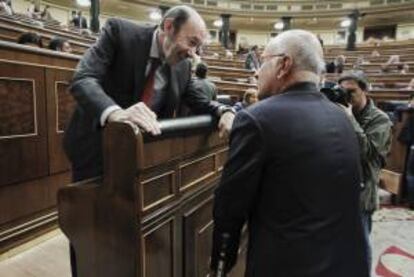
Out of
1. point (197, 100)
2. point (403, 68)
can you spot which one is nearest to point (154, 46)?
point (197, 100)

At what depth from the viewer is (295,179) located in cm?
94

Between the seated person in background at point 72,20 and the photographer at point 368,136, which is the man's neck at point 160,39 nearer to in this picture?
the photographer at point 368,136

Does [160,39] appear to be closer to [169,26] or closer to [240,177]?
[169,26]

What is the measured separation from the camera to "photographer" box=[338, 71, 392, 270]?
2.11m

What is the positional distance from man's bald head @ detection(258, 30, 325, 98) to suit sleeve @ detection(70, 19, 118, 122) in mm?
481

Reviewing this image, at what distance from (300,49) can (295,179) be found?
0.35 metres

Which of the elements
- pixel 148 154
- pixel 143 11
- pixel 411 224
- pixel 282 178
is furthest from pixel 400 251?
pixel 143 11

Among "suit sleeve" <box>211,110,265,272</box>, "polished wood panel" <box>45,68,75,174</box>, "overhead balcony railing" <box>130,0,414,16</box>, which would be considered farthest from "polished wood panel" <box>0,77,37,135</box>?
"overhead balcony railing" <box>130,0,414,16</box>

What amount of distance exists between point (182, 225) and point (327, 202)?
1.74 ft

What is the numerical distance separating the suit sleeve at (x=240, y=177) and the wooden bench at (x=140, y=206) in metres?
0.20

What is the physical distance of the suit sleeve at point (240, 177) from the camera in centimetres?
93

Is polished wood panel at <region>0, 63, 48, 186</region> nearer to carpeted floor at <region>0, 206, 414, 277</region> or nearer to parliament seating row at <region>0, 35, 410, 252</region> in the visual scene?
parliament seating row at <region>0, 35, 410, 252</region>

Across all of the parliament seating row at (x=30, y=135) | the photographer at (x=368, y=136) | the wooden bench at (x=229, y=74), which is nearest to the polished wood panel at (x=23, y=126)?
the parliament seating row at (x=30, y=135)

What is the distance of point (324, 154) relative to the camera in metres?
0.96
